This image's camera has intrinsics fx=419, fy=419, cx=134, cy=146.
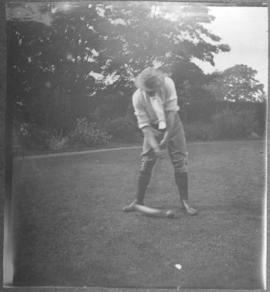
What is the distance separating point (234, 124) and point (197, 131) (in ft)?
0.43

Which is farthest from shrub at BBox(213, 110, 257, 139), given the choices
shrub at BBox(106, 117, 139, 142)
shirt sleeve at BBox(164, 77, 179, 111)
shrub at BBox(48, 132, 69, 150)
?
shrub at BBox(48, 132, 69, 150)

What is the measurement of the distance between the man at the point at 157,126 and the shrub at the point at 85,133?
5.5 inches

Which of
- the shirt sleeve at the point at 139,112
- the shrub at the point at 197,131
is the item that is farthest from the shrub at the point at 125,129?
the shrub at the point at 197,131

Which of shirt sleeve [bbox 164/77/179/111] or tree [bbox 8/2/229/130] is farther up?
tree [bbox 8/2/229/130]

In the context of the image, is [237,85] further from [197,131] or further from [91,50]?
[91,50]

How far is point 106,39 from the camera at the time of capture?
4.58 feet

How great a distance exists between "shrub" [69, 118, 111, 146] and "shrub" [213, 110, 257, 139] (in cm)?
36

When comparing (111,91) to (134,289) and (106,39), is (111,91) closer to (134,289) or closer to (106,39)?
(106,39)

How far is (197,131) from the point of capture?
4.47 ft

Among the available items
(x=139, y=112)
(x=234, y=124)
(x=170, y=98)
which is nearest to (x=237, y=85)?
(x=234, y=124)

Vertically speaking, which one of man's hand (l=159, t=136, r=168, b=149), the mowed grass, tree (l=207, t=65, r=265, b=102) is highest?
tree (l=207, t=65, r=265, b=102)

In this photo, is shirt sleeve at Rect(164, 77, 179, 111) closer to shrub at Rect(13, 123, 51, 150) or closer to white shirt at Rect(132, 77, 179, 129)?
white shirt at Rect(132, 77, 179, 129)

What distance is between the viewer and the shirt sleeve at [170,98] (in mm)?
1360

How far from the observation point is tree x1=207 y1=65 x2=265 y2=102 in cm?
137
